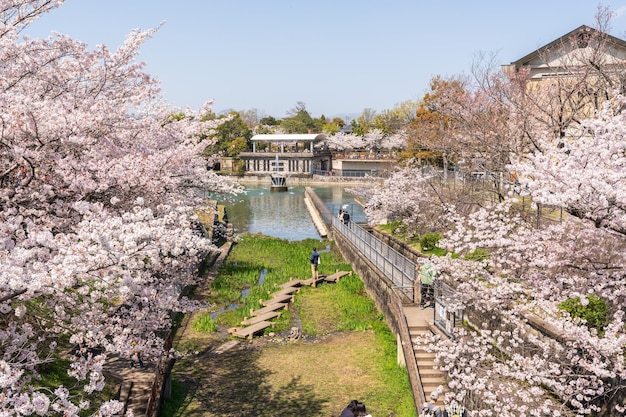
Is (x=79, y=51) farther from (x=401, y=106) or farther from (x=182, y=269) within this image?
(x=401, y=106)

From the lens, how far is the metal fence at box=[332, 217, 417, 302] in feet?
50.6

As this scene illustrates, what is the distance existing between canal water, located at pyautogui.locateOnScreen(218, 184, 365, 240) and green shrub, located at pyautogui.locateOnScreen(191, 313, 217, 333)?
37.4 ft

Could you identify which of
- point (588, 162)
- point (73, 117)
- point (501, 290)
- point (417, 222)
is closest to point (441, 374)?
point (501, 290)

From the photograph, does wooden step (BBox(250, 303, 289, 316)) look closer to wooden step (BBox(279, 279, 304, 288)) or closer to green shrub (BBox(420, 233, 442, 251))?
wooden step (BBox(279, 279, 304, 288))

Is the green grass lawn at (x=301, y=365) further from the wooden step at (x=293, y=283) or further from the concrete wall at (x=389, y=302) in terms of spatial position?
the wooden step at (x=293, y=283)

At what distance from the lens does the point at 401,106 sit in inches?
3241

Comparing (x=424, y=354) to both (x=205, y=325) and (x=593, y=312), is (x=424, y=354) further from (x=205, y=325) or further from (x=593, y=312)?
(x=205, y=325)

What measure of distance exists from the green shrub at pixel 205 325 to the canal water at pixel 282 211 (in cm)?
1139

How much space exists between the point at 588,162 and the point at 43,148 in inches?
325

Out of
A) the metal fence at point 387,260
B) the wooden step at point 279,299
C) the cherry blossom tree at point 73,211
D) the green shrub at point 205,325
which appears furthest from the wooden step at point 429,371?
the wooden step at point 279,299

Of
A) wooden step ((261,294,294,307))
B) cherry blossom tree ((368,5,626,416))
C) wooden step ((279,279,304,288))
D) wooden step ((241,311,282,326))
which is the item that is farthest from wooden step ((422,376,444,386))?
wooden step ((279,279,304,288))

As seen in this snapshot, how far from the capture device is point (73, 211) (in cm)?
817

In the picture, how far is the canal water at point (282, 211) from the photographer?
Result: 39.5m

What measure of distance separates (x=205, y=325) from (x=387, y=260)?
6.75 m
